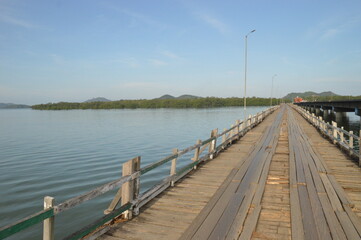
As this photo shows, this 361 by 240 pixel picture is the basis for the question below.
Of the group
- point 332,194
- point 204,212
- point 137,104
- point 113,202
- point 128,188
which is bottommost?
point 204,212

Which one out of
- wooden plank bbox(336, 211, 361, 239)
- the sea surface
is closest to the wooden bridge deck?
wooden plank bbox(336, 211, 361, 239)

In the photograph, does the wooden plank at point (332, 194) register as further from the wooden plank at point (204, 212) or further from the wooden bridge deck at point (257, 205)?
the wooden plank at point (204, 212)

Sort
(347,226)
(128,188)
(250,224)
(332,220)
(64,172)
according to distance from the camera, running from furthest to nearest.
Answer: (64,172) → (128,188) → (332,220) → (250,224) → (347,226)

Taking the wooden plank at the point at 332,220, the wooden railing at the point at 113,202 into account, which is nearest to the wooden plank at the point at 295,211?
the wooden plank at the point at 332,220

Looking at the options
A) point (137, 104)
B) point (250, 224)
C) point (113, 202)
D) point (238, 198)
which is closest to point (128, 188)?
point (113, 202)

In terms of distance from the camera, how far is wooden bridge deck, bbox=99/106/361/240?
493cm

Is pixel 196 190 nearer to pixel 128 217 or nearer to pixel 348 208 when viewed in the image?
pixel 128 217

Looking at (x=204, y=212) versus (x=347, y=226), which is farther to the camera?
(x=204, y=212)

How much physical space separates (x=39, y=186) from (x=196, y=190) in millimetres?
10010

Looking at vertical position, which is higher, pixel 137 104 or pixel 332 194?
pixel 137 104

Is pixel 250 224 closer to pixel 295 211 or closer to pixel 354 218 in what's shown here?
pixel 295 211

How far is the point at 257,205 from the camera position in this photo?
6180 mm

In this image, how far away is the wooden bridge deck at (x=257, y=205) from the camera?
4.93 metres

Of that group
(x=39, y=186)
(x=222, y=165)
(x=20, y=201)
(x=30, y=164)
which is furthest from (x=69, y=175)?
(x=222, y=165)
